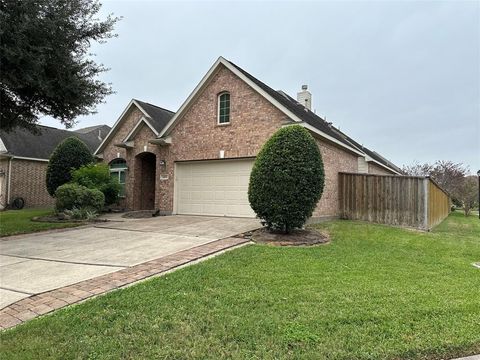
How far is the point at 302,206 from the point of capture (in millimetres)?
8781

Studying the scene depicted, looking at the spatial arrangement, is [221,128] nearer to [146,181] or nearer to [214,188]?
[214,188]

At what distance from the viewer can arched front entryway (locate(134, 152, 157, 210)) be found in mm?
16891

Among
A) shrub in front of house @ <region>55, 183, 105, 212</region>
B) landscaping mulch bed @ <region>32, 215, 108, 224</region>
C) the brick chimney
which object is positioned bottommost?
landscaping mulch bed @ <region>32, 215, 108, 224</region>

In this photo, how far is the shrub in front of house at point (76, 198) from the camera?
13922 mm

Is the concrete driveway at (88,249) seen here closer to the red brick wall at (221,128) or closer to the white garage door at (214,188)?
the white garage door at (214,188)

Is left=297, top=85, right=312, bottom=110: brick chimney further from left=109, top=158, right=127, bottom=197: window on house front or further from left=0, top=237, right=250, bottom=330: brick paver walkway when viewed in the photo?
left=0, top=237, right=250, bottom=330: brick paver walkway

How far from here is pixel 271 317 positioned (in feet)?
12.9

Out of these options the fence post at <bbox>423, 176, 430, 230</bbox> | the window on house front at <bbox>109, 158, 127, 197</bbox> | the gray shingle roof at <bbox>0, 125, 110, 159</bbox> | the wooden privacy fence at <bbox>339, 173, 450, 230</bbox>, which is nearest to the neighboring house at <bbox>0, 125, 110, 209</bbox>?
the gray shingle roof at <bbox>0, 125, 110, 159</bbox>

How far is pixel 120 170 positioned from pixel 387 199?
12971 mm


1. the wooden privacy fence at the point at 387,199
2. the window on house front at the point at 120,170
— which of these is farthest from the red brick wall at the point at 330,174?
the window on house front at the point at 120,170

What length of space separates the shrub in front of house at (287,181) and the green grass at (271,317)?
2575 millimetres

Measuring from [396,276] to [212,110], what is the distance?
9926mm

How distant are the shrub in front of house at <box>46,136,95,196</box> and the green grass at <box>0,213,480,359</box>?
13.5 metres

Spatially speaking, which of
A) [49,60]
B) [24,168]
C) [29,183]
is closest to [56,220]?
[49,60]
